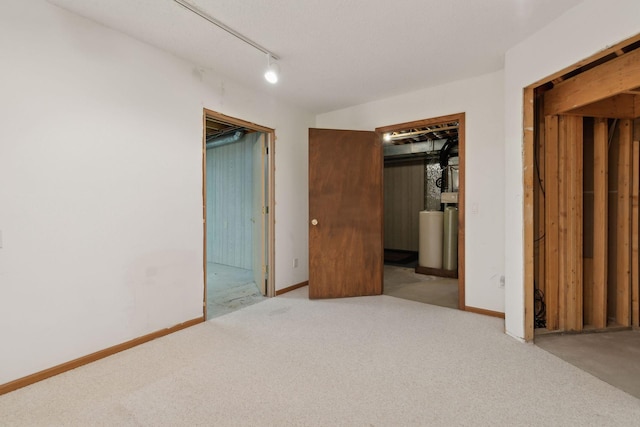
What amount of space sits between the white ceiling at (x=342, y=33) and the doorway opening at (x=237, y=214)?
735 millimetres

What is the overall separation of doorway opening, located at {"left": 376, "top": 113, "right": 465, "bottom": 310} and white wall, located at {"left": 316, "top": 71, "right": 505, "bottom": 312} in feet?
0.28

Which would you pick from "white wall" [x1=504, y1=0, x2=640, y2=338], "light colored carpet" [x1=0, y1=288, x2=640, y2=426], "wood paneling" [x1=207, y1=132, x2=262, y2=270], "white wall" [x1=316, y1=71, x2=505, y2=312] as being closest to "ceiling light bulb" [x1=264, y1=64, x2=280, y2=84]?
"white wall" [x1=316, y1=71, x2=505, y2=312]

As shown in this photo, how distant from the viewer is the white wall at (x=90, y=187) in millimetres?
1896

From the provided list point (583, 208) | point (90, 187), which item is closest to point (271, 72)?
point (90, 187)

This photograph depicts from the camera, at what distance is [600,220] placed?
268 centimetres

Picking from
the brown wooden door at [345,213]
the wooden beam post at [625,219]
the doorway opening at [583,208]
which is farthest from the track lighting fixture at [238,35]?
the wooden beam post at [625,219]

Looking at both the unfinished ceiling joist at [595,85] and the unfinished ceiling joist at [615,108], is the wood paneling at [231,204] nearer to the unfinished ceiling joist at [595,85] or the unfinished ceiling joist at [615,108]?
the unfinished ceiling joist at [595,85]

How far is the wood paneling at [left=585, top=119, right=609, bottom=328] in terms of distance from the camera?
2.64 metres

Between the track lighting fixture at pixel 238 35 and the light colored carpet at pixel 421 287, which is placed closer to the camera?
the track lighting fixture at pixel 238 35

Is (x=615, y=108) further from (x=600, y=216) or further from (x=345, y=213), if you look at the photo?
(x=345, y=213)

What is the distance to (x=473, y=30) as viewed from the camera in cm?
233

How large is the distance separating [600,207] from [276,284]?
3.37 m

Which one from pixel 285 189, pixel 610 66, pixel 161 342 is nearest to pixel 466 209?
pixel 610 66

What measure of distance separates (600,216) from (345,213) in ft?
7.91
